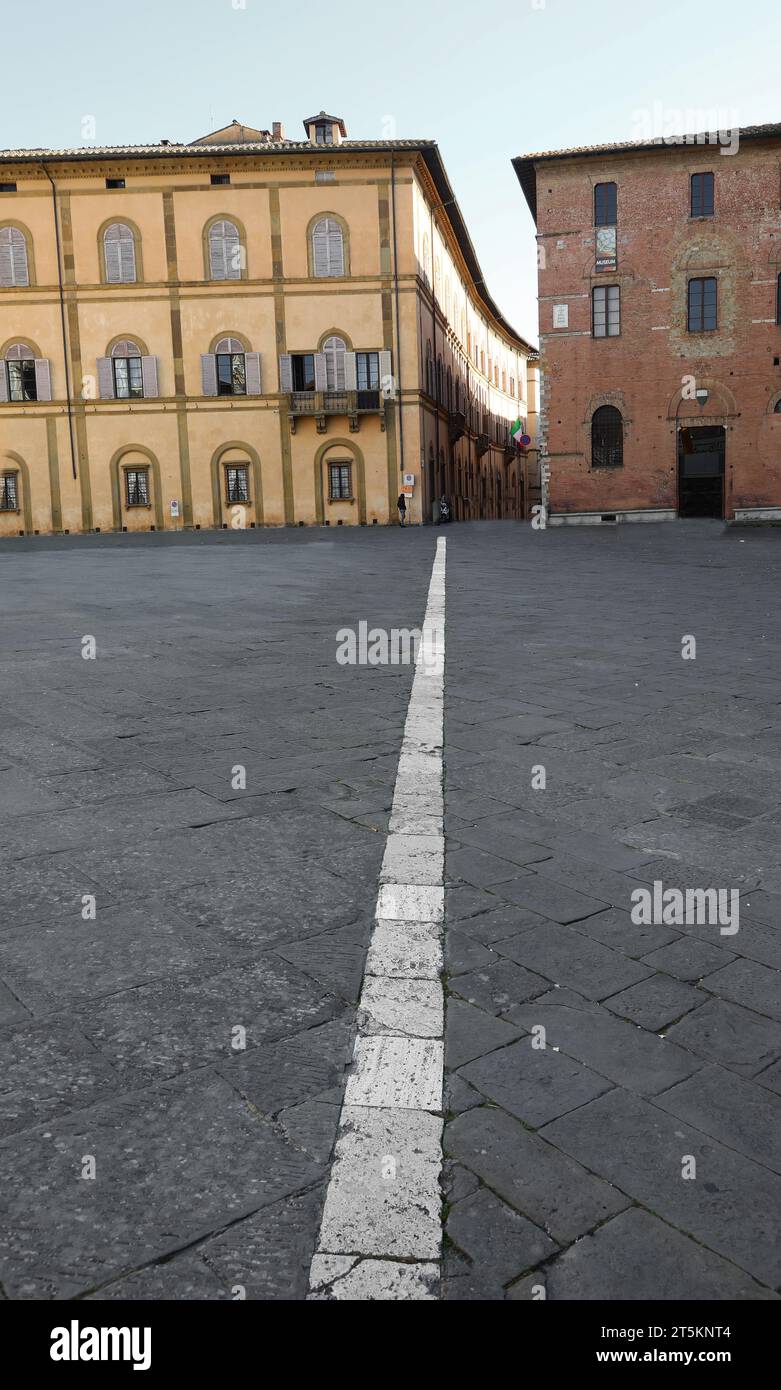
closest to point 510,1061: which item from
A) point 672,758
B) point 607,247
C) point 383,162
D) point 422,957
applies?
point 422,957

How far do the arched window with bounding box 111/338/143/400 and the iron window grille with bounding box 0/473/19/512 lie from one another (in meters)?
4.69

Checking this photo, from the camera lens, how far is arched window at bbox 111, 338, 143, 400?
1547 inches

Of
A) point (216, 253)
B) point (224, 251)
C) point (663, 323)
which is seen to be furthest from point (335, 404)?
point (663, 323)

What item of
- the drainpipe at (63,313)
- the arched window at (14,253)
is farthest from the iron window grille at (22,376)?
the arched window at (14,253)

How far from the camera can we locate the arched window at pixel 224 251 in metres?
38.7

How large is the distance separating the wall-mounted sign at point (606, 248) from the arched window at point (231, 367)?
1205 cm

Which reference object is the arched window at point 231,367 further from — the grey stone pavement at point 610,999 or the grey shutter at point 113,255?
the grey stone pavement at point 610,999

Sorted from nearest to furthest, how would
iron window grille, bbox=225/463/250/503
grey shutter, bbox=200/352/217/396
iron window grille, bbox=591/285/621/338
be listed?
iron window grille, bbox=591/285/621/338 → grey shutter, bbox=200/352/217/396 → iron window grille, bbox=225/463/250/503

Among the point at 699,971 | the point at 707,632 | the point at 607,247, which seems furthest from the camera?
the point at 607,247

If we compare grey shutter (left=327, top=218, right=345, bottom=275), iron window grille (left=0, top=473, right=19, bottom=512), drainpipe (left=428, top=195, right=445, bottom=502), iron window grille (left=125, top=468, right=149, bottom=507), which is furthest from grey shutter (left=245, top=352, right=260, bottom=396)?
iron window grille (left=0, top=473, right=19, bottom=512)

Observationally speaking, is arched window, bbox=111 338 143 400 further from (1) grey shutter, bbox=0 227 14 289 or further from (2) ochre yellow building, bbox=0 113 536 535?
(1) grey shutter, bbox=0 227 14 289

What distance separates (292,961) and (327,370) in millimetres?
38205
